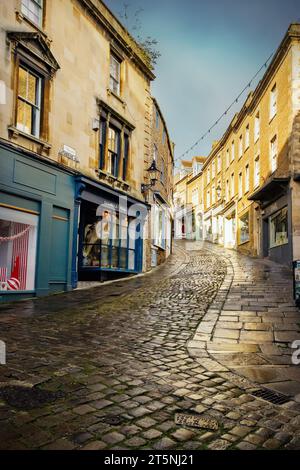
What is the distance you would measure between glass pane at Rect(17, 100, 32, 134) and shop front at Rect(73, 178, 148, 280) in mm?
2887

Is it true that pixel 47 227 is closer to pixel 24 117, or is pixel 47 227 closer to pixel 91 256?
pixel 24 117

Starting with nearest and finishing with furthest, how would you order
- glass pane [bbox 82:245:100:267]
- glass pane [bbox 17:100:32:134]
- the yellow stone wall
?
the yellow stone wall < glass pane [bbox 17:100:32:134] < glass pane [bbox 82:245:100:267]

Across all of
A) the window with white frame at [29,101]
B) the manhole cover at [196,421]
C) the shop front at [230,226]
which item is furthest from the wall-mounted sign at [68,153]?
the shop front at [230,226]

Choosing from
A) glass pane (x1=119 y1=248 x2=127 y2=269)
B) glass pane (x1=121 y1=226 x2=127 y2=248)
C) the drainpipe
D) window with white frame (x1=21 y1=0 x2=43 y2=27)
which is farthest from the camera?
glass pane (x1=121 y1=226 x2=127 y2=248)

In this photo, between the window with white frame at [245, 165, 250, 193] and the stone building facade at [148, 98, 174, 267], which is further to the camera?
the window with white frame at [245, 165, 250, 193]

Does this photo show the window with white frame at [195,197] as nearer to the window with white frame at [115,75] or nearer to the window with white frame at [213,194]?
the window with white frame at [213,194]

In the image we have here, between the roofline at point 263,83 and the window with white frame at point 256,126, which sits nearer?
the roofline at point 263,83

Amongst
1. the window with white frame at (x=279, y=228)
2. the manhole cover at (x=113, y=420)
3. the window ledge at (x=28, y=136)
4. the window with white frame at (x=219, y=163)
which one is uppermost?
the window with white frame at (x=219, y=163)

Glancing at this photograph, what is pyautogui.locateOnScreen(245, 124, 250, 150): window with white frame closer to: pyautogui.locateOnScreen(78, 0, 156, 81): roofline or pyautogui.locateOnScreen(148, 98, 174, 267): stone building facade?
pyautogui.locateOnScreen(148, 98, 174, 267): stone building facade

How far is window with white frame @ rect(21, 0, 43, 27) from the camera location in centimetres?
1019

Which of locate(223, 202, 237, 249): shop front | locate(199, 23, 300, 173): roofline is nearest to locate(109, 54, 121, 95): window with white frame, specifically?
locate(199, 23, 300, 173): roofline

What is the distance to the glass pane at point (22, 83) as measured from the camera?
9.98m

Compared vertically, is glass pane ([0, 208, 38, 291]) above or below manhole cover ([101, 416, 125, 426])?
above
